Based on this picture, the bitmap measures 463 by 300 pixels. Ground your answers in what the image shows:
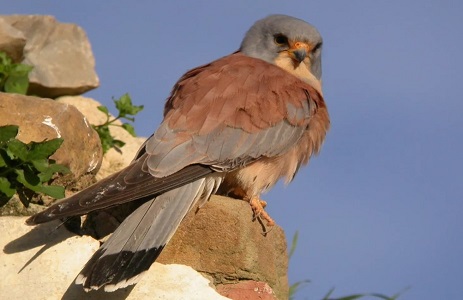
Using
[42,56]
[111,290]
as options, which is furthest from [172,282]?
[42,56]

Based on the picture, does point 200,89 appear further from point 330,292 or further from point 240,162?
point 330,292

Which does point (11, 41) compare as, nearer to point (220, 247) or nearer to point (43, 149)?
point (43, 149)

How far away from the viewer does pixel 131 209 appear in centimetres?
455

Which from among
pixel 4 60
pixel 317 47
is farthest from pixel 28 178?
pixel 317 47

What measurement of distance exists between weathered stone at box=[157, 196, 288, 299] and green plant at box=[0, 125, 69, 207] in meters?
0.55

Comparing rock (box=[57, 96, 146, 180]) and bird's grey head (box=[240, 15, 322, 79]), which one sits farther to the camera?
rock (box=[57, 96, 146, 180])

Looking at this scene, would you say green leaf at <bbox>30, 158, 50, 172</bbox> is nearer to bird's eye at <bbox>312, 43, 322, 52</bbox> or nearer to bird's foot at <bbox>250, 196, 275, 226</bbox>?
bird's foot at <bbox>250, 196, 275, 226</bbox>

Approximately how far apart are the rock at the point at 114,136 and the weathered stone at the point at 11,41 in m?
0.46

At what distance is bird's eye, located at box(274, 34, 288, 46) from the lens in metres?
5.91

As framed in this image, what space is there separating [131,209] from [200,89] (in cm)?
87

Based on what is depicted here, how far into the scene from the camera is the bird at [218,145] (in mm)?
4156

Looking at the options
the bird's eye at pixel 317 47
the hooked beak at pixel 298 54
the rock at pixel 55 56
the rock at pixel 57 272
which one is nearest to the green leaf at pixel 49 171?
the rock at pixel 57 272

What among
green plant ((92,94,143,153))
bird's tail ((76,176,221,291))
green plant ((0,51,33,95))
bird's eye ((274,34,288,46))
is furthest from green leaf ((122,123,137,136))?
bird's tail ((76,176,221,291))

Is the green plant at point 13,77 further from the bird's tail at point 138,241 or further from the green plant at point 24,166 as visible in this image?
the bird's tail at point 138,241
